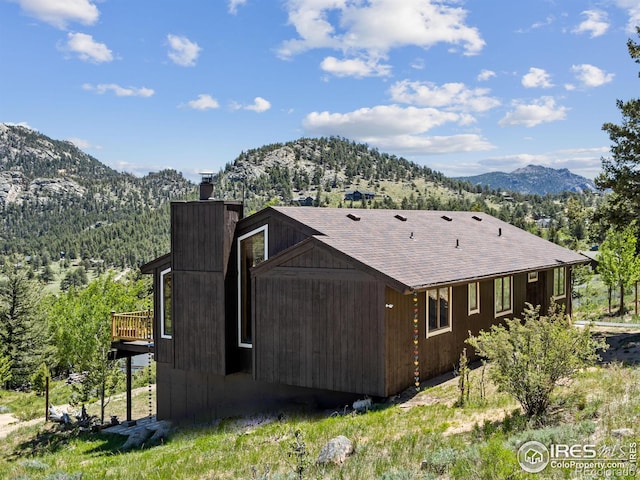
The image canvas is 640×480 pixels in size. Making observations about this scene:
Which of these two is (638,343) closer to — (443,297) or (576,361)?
(443,297)

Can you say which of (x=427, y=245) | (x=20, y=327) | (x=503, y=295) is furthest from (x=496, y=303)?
(x=20, y=327)

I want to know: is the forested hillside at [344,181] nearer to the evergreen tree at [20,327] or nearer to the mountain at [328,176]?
the mountain at [328,176]

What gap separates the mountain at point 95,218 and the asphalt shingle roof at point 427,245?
3980 inches

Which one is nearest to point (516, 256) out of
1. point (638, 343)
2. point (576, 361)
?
point (638, 343)

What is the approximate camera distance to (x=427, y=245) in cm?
1473

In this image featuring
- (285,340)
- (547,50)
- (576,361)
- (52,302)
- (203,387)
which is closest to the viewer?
(576,361)

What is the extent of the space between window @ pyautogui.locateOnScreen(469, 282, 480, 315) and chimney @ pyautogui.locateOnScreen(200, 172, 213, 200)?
7292 millimetres

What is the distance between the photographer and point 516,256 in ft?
55.4

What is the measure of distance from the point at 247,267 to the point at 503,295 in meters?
7.52

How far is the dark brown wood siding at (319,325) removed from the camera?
37.0ft

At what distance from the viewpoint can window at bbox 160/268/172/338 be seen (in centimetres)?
1505

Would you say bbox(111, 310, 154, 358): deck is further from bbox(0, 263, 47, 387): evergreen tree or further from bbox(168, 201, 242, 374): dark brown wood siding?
bbox(0, 263, 47, 387): evergreen tree

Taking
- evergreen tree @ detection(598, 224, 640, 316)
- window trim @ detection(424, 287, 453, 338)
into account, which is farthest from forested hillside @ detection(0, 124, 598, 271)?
window trim @ detection(424, 287, 453, 338)

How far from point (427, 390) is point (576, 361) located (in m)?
4.25
